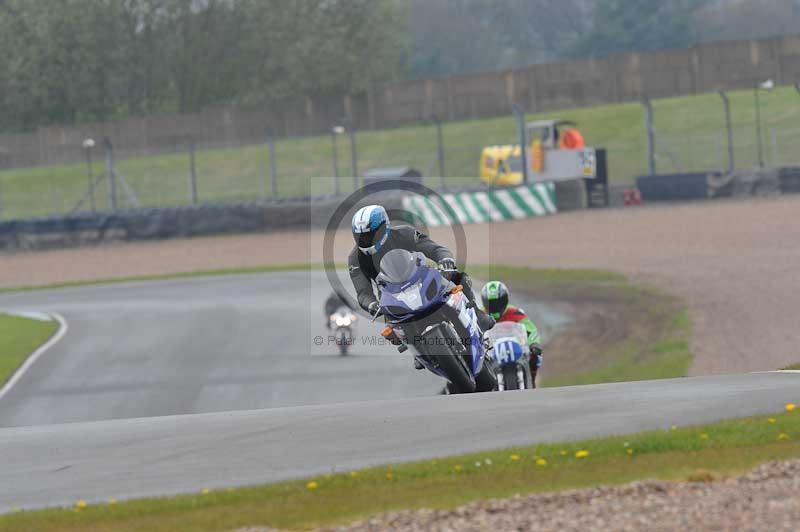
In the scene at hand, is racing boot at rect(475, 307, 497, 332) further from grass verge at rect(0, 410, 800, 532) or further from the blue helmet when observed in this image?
grass verge at rect(0, 410, 800, 532)

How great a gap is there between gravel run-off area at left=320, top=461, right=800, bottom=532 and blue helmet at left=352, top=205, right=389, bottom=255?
158 inches

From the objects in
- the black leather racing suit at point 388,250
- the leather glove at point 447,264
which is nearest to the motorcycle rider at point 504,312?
the black leather racing suit at point 388,250

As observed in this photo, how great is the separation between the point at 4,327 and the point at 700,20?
289ft

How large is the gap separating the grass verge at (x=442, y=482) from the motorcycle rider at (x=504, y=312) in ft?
13.8

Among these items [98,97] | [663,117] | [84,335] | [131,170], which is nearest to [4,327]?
[84,335]

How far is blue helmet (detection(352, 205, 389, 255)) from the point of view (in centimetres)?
1017

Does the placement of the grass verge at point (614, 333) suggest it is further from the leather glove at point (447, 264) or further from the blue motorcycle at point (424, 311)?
the leather glove at point (447, 264)

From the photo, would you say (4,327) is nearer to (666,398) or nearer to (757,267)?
(757,267)

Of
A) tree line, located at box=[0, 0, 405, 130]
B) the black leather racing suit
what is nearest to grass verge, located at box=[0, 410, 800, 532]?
the black leather racing suit

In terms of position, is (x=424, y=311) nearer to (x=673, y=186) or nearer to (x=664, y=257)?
(x=664, y=257)

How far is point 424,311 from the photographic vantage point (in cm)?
1020

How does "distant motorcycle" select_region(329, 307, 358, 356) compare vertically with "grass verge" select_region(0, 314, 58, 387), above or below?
above

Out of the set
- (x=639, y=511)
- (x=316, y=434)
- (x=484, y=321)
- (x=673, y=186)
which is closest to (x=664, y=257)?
(x=673, y=186)

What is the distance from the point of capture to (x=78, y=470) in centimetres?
794
